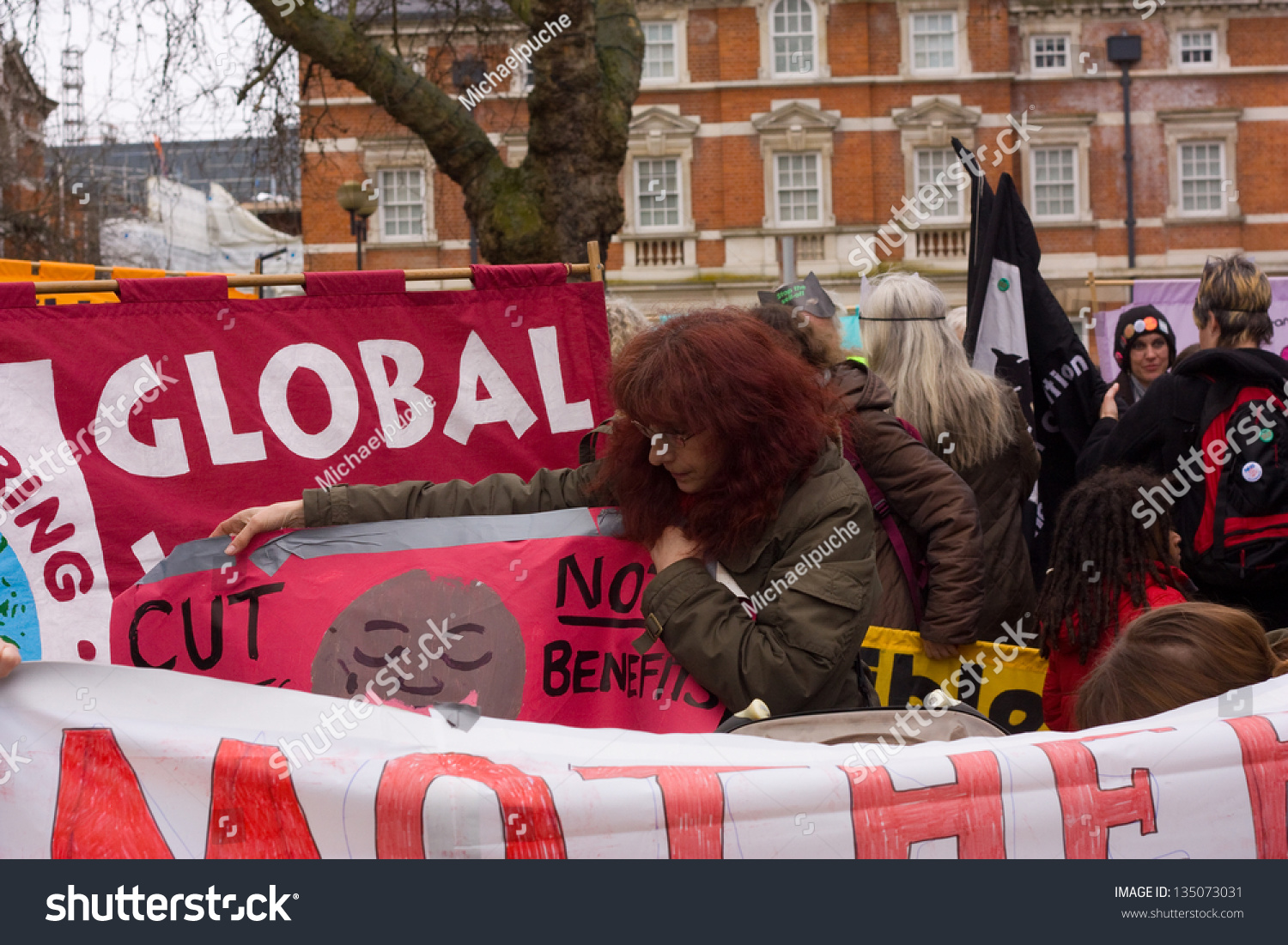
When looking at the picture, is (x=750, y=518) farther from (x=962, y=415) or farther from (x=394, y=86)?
(x=394, y=86)

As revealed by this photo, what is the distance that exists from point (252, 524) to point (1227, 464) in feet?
9.17

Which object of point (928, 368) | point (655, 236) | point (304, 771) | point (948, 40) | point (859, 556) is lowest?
point (304, 771)

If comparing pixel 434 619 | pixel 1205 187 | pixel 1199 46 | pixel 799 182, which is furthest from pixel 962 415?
pixel 1199 46

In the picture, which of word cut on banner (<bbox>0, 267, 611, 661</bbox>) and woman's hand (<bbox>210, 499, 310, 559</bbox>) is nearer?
woman's hand (<bbox>210, 499, 310, 559</bbox>)

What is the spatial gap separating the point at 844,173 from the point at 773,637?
97.1ft

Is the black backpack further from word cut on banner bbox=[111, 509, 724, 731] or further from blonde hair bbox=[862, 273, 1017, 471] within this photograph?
word cut on banner bbox=[111, 509, 724, 731]

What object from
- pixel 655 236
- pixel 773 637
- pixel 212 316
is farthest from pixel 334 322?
pixel 655 236

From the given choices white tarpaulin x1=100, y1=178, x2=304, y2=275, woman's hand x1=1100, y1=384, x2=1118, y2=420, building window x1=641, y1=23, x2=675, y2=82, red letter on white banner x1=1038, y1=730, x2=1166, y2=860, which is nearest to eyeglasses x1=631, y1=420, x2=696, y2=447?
red letter on white banner x1=1038, y1=730, x2=1166, y2=860

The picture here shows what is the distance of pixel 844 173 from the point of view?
99.5ft

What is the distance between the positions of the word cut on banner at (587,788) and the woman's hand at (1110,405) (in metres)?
3.02

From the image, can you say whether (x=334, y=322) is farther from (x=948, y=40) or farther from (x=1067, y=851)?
(x=948, y=40)

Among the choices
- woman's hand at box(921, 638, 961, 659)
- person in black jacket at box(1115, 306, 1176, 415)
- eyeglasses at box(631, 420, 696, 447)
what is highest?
person in black jacket at box(1115, 306, 1176, 415)

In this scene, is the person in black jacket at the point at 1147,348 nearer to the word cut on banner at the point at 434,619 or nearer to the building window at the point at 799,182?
the word cut on banner at the point at 434,619

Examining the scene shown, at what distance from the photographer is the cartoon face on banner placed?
2600 millimetres
